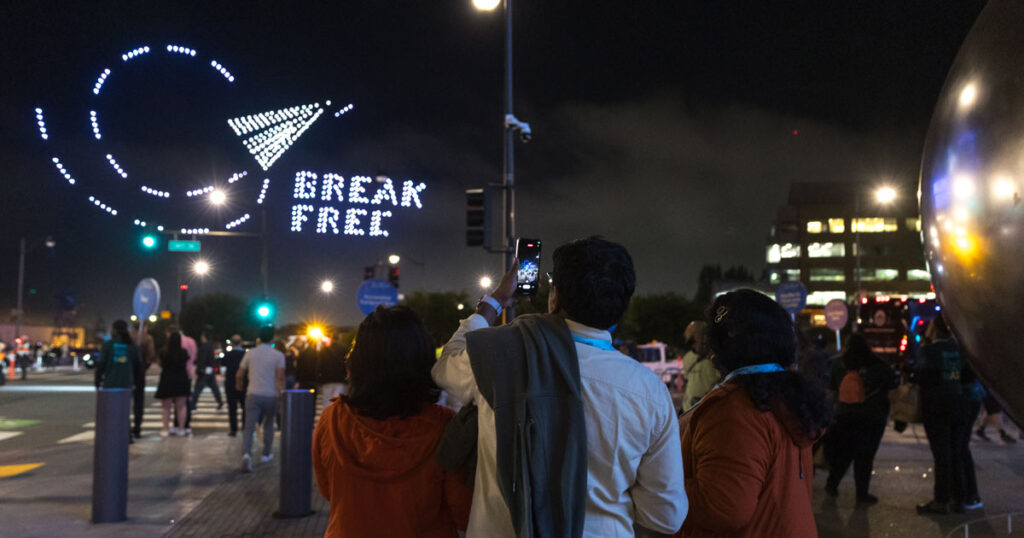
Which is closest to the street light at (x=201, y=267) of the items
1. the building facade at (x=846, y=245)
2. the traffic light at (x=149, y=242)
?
the traffic light at (x=149, y=242)

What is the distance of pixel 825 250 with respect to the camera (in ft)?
359

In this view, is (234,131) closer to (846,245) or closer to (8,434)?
(8,434)

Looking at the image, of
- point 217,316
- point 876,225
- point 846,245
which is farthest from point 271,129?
point 876,225

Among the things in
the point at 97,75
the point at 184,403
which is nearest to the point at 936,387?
the point at 97,75

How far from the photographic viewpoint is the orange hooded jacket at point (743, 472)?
2.53m

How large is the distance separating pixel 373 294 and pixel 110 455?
18.9ft

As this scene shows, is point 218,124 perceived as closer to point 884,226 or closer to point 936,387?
point 936,387

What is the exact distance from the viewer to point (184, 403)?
13.7 m

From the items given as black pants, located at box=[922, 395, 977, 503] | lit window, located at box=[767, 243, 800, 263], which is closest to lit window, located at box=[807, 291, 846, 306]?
lit window, located at box=[767, 243, 800, 263]

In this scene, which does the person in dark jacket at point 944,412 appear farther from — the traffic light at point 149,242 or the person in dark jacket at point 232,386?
the traffic light at point 149,242

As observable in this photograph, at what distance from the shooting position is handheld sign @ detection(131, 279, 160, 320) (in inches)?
550

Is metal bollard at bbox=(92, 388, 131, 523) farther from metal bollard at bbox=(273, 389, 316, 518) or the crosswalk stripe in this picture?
the crosswalk stripe

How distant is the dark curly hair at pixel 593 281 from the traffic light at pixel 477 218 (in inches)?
427

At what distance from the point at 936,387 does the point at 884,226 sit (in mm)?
110403
